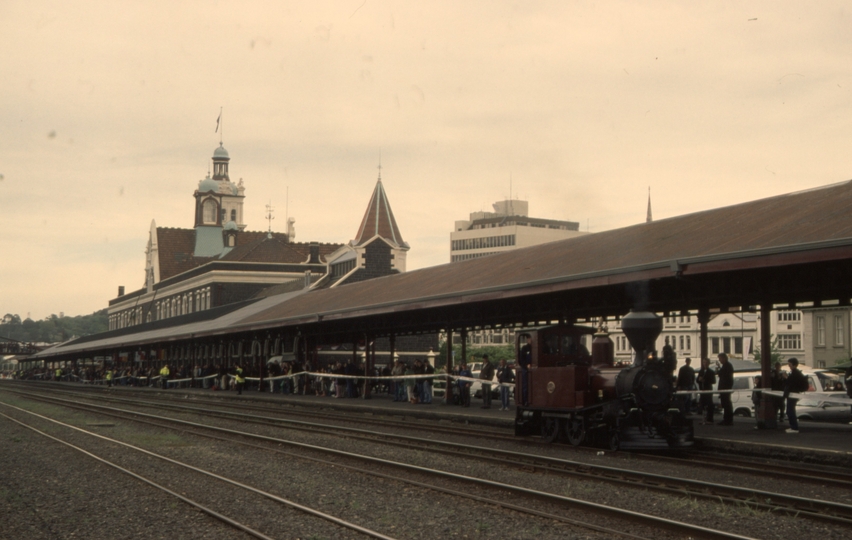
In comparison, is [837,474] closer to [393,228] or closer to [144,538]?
[144,538]

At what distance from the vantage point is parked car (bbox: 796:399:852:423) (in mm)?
24109

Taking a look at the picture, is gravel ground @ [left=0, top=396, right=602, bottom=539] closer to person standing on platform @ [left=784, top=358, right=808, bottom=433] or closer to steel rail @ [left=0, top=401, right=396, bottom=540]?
steel rail @ [left=0, top=401, right=396, bottom=540]

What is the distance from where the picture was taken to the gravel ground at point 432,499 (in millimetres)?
9750

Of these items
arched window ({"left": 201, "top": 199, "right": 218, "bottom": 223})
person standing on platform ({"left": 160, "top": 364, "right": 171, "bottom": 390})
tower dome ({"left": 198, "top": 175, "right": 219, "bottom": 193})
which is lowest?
person standing on platform ({"left": 160, "top": 364, "right": 171, "bottom": 390})

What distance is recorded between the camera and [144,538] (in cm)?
966

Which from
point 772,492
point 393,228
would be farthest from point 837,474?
point 393,228

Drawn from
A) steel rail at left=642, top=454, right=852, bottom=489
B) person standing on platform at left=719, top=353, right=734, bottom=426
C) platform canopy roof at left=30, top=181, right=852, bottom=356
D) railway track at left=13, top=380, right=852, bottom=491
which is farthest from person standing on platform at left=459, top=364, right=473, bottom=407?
steel rail at left=642, top=454, right=852, bottom=489

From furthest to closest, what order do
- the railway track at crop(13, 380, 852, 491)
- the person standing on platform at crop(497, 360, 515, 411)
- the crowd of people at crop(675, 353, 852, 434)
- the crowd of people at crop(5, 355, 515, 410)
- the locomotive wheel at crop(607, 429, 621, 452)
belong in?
1. the crowd of people at crop(5, 355, 515, 410)
2. the person standing on platform at crop(497, 360, 515, 411)
3. the crowd of people at crop(675, 353, 852, 434)
4. the locomotive wheel at crop(607, 429, 621, 452)
5. the railway track at crop(13, 380, 852, 491)

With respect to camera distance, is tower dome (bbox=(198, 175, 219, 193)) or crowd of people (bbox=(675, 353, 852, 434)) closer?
crowd of people (bbox=(675, 353, 852, 434))

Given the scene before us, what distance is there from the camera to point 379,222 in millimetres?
84938

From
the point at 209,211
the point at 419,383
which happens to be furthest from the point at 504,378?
the point at 209,211

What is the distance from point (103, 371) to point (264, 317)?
49.4 metres

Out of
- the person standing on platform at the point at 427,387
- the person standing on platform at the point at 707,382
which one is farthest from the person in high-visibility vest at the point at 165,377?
the person standing on platform at the point at 707,382

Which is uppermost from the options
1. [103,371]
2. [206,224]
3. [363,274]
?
[206,224]
